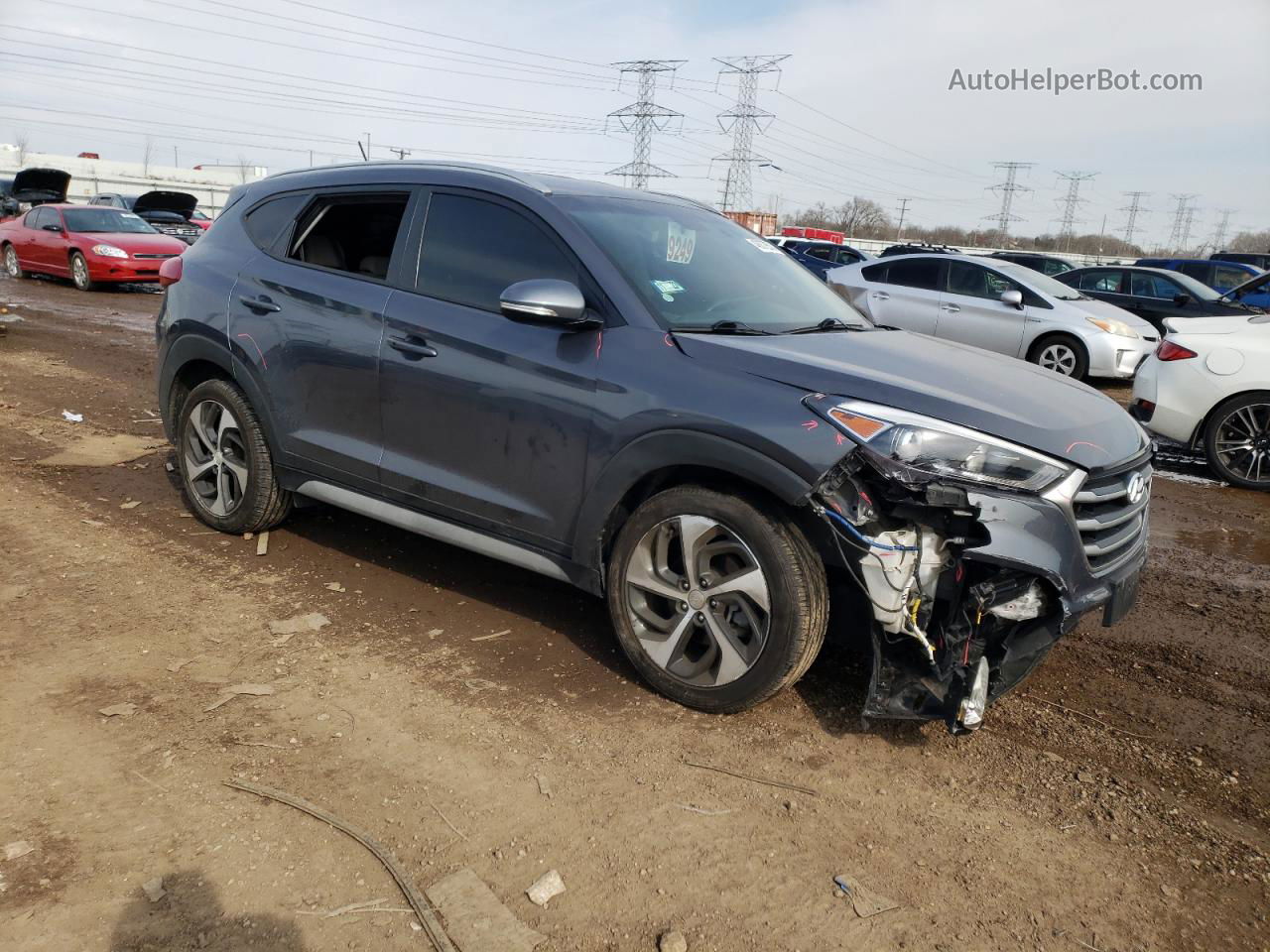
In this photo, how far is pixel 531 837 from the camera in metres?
2.77

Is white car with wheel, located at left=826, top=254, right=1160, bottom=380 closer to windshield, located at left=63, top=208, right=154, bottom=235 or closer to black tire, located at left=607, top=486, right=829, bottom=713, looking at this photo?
black tire, located at left=607, top=486, right=829, bottom=713

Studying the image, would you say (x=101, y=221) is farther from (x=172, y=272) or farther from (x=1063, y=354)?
(x=1063, y=354)

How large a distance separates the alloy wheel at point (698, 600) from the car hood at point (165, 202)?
80.2ft

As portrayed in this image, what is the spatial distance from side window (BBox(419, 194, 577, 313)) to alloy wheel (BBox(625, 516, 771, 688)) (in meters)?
1.12

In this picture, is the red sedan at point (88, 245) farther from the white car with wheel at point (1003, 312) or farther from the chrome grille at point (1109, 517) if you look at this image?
the chrome grille at point (1109, 517)

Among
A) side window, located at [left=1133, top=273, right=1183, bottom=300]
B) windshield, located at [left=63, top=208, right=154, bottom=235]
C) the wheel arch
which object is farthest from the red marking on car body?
windshield, located at [left=63, top=208, right=154, bottom=235]

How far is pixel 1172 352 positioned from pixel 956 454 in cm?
573

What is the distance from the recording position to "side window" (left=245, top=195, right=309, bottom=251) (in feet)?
15.6

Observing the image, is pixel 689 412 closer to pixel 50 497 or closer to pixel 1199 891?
pixel 1199 891

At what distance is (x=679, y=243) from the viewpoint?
4137 mm

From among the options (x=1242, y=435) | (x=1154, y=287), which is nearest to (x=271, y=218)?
(x=1242, y=435)

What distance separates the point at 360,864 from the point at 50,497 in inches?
161

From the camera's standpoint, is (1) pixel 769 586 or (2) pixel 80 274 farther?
(2) pixel 80 274

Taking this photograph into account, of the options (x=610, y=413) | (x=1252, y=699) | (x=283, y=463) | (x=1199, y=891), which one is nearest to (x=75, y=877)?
(x=610, y=413)
